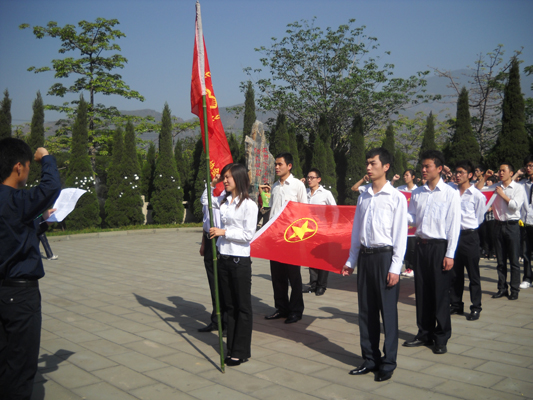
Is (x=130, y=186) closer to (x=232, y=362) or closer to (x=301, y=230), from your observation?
(x=301, y=230)

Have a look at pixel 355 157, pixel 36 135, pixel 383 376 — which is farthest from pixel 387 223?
pixel 355 157

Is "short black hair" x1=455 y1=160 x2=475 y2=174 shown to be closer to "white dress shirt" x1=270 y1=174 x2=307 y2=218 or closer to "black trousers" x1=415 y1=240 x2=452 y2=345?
"black trousers" x1=415 y1=240 x2=452 y2=345

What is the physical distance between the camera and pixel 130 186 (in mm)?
20281

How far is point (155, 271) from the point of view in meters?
10.4

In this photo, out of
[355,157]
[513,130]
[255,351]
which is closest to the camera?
[255,351]

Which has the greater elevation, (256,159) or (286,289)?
(256,159)

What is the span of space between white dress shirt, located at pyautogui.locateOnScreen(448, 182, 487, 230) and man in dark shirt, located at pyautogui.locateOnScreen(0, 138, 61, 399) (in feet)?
17.5

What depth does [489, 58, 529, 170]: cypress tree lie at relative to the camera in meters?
20.4

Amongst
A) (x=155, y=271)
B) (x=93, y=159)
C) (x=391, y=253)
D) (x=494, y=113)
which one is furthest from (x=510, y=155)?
(x=93, y=159)

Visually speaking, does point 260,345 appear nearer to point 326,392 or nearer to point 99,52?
point 326,392

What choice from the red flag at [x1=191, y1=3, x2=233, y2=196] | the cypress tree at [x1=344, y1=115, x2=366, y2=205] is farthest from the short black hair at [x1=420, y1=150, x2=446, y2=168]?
the cypress tree at [x1=344, y1=115, x2=366, y2=205]

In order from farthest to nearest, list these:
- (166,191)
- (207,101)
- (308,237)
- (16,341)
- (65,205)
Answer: (166,191)
(308,237)
(207,101)
(65,205)
(16,341)

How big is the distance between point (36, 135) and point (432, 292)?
18486 mm

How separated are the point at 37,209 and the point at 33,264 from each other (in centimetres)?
39
